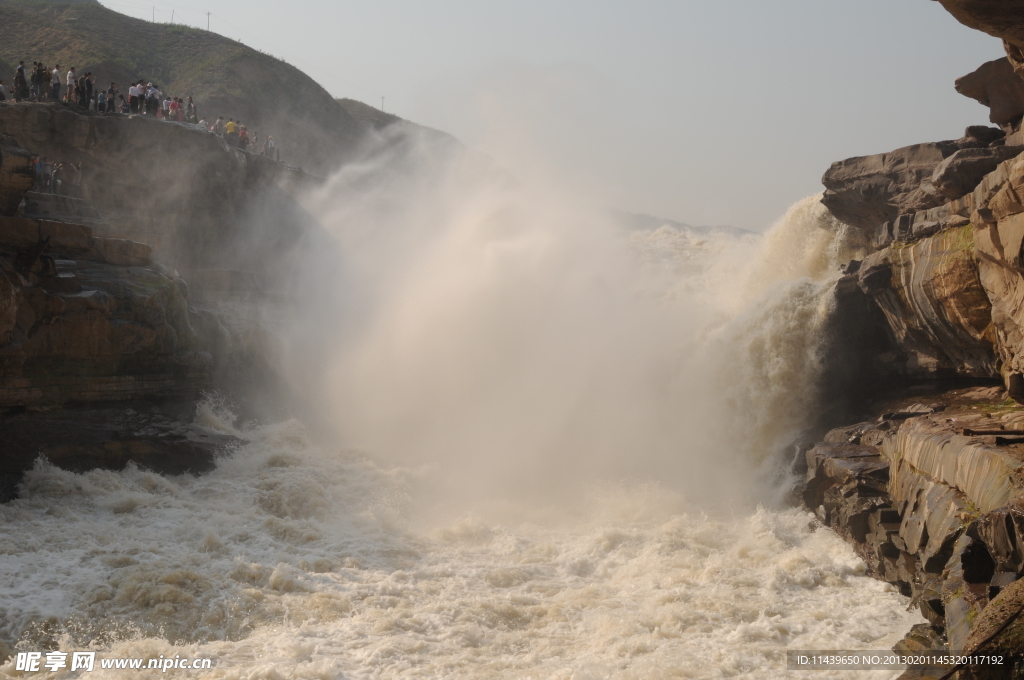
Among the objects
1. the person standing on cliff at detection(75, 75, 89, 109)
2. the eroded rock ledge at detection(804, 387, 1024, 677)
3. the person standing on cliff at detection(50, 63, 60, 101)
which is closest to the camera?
the eroded rock ledge at detection(804, 387, 1024, 677)

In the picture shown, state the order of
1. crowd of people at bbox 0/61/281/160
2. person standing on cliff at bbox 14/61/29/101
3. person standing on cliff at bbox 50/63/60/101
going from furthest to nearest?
person standing on cliff at bbox 50/63/60/101, crowd of people at bbox 0/61/281/160, person standing on cliff at bbox 14/61/29/101

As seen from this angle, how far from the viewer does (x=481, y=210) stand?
87.9ft

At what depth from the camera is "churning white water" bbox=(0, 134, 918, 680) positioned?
33.5 ft

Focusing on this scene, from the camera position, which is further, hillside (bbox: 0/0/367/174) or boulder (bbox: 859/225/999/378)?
hillside (bbox: 0/0/367/174)

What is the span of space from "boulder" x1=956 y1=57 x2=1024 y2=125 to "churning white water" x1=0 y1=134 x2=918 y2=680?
474cm

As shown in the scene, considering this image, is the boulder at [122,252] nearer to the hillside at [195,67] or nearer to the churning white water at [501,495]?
the churning white water at [501,495]

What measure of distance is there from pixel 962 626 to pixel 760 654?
248 centimetres

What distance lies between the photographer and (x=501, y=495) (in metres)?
16.6

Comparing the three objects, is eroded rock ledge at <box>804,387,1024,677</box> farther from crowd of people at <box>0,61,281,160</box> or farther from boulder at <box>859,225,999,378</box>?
crowd of people at <box>0,61,281,160</box>

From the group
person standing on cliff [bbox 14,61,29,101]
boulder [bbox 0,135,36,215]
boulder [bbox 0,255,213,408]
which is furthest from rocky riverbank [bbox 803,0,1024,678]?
person standing on cliff [bbox 14,61,29,101]

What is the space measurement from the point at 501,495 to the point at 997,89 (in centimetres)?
1255

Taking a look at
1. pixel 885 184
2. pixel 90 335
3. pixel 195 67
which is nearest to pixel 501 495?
pixel 90 335

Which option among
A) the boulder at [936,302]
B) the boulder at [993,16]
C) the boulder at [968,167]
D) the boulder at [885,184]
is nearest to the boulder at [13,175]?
the boulder at [993,16]

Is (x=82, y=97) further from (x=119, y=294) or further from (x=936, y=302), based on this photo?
(x=936, y=302)
